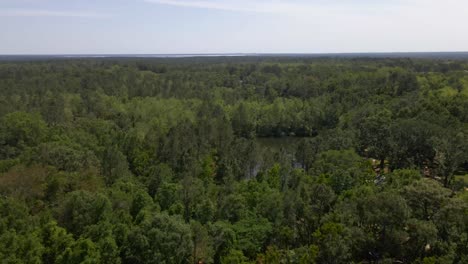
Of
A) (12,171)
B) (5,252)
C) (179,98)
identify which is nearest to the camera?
(5,252)

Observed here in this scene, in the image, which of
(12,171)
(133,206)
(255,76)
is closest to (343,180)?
(133,206)

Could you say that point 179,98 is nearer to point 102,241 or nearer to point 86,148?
point 86,148

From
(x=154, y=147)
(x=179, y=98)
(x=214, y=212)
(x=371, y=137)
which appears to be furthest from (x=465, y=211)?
(x=179, y=98)

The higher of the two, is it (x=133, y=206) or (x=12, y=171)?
(x=12, y=171)

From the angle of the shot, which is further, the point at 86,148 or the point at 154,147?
the point at 154,147

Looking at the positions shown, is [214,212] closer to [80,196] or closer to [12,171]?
[80,196]

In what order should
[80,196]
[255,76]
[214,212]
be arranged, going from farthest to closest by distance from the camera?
[255,76] < [214,212] < [80,196]
